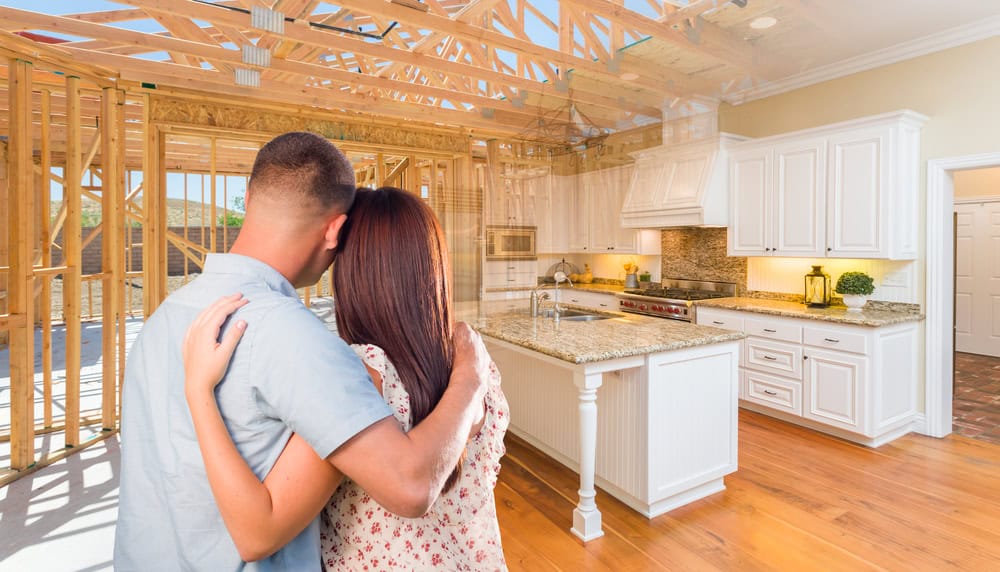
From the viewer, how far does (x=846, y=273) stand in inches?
159

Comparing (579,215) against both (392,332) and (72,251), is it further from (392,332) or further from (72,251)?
(392,332)

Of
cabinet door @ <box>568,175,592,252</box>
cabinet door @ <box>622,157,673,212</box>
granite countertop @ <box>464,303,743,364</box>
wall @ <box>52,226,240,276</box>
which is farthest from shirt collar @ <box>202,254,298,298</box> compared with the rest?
wall @ <box>52,226,240,276</box>

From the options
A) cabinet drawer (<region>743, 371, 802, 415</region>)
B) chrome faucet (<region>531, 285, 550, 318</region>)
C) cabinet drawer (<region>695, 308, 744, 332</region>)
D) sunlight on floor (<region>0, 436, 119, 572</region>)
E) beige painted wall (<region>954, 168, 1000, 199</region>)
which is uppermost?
beige painted wall (<region>954, 168, 1000, 199</region>)

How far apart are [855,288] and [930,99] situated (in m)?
1.50

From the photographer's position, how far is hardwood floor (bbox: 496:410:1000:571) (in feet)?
7.59

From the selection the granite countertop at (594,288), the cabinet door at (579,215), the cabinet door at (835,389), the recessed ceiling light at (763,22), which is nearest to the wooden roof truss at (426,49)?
the recessed ceiling light at (763,22)

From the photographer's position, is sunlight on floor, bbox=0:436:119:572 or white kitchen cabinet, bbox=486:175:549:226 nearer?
sunlight on floor, bbox=0:436:119:572

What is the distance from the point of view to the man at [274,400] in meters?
0.67

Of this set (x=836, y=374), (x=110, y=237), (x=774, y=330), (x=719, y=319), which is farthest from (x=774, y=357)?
(x=110, y=237)

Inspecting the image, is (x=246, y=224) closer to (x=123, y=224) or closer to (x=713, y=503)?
(x=713, y=503)

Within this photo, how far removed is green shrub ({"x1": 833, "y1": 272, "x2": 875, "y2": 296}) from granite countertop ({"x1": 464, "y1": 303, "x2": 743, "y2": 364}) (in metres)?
1.72

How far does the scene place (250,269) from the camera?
2.62 feet

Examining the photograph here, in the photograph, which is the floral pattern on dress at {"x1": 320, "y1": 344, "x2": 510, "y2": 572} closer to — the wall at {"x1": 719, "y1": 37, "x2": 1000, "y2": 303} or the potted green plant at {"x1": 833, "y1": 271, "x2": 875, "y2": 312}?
the potted green plant at {"x1": 833, "y1": 271, "x2": 875, "y2": 312}

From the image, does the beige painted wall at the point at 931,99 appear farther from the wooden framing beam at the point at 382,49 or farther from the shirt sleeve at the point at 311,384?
the shirt sleeve at the point at 311,384
